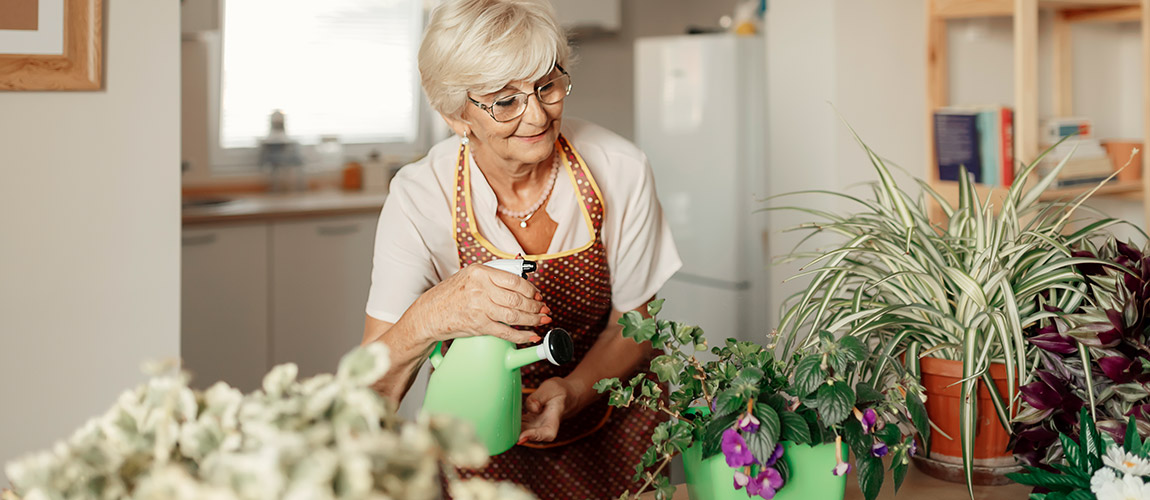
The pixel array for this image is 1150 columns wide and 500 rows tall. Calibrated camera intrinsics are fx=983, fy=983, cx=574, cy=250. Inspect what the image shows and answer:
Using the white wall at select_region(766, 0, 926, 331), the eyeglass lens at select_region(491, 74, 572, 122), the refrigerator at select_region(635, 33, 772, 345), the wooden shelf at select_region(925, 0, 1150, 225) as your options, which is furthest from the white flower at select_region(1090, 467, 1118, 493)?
the refrigerator at select_region(635, 33, 772, 345)

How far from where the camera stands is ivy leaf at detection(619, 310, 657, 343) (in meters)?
1.04

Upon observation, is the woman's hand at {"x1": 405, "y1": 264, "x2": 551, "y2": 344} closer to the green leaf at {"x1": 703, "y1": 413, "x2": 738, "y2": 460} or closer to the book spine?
the green leaf at {"x1": 703, "y1": 413, "x2": 738, "y2": 460}

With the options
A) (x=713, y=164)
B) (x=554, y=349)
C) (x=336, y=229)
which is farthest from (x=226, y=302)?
(x=554, y=349)

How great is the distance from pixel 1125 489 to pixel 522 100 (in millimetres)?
846

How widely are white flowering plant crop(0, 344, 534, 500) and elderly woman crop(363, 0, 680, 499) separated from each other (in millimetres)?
600

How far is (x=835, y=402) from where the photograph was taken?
0.99 m

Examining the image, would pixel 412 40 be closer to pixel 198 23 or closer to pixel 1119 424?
pixel 198 23

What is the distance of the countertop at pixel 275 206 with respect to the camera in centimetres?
346

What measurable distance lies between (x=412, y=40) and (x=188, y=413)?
421 centimetres

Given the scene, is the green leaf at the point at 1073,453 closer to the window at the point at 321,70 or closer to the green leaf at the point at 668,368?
the green leaf at the point at 668,368

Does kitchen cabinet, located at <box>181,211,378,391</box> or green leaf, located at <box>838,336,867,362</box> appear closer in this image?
green leaf, located at <box>838,336,867,362</box>

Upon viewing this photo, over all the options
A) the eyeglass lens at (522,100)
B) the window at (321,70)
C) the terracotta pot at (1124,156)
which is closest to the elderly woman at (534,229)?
the eyeglass lens at (522,100)

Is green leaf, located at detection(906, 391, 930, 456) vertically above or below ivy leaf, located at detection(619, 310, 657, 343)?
below

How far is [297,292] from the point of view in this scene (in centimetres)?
368
